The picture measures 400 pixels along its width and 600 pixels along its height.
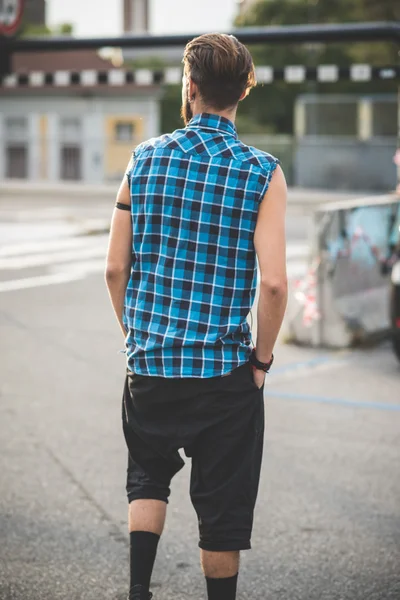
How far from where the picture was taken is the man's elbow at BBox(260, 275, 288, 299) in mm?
2713

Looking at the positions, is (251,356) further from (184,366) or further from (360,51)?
(360,51)

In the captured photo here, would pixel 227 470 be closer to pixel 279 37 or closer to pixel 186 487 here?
pixel 186 487

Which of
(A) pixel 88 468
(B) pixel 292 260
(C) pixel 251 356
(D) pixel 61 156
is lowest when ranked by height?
(D) pixel 61 156

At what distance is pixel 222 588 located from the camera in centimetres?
286

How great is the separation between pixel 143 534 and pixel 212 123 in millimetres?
1180

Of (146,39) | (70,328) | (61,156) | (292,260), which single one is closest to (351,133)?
(61,156)

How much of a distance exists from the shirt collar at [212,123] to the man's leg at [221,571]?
1177 millimetres

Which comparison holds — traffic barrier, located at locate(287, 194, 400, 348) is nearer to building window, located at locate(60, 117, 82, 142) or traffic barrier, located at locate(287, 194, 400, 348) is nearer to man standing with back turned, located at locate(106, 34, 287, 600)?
man standing with back turned, located at locate(106, 34, 287, 600)

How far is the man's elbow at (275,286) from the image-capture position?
271cm

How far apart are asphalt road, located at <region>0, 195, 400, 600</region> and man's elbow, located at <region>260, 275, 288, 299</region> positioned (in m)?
1.29

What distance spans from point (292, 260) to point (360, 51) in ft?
136

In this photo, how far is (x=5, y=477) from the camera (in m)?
4.84

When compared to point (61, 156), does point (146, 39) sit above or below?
above

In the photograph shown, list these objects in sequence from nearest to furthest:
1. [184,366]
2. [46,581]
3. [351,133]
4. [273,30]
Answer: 1. [184,366]
2. [46,581]
3. [273,30]
4. [351,133]
